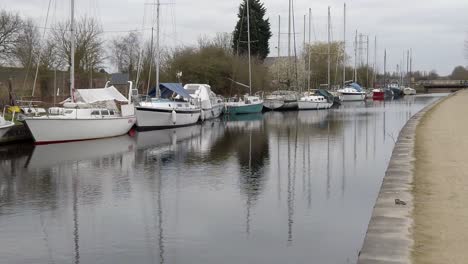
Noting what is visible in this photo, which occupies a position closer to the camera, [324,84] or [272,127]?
[272,127]

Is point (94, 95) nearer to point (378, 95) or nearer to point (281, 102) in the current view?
point (281, 102)

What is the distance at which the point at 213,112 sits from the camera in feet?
148

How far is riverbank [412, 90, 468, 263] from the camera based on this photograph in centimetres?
765

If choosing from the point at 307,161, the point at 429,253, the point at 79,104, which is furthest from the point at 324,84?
the point at 429,253

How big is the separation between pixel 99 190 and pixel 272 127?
23331 mm

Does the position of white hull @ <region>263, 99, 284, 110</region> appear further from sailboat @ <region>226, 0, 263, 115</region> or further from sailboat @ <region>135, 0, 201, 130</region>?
sailboat @ <region>135, 0, 201, 130</region>

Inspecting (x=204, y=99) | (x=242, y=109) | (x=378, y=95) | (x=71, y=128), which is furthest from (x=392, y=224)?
(x=378, y=95)

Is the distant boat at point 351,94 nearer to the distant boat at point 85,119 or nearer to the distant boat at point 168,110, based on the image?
the distant boat at point 168,110

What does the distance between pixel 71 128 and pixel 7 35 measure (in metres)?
28.4

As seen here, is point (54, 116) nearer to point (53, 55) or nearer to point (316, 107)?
point (53, 55)

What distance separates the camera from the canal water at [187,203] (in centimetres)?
935

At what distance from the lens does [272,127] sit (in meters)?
37.2

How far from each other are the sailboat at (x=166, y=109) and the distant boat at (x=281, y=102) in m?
16.9

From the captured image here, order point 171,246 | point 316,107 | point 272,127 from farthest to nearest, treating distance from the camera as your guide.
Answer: point 316,107 < point 272,127 < point 171,246
